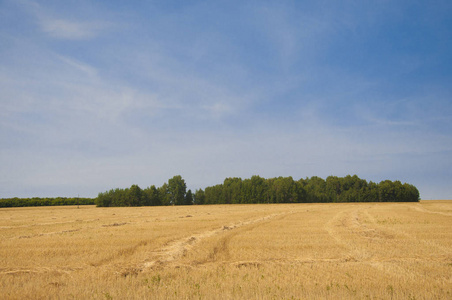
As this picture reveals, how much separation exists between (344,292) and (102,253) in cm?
1108

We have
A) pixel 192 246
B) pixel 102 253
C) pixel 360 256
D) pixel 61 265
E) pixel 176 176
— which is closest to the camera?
pixel 61 265

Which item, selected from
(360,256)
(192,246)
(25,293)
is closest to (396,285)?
(360,256)

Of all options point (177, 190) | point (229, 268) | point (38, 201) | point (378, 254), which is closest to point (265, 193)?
point (177, 190)

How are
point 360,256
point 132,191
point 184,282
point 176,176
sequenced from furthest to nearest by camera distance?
point 176,176
point 132,191
point 360,256
point 184,282

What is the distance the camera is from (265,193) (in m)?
130

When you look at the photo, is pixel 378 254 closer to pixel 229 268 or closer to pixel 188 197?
pixel 229 268

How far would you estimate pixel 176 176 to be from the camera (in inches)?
5374

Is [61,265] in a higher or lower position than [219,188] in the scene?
lower

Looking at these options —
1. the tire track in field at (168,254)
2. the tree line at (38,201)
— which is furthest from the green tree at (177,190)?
the tire track in field at (168,254)

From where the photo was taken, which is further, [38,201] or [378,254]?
[38,201]

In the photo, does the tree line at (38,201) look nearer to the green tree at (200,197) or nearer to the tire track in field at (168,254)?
the green tree at (200,197)

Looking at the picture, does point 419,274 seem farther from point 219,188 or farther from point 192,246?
point 219,188

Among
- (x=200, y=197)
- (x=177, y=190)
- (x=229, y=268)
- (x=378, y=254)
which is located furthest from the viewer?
(x=200, y=197)

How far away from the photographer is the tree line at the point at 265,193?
125 metres
